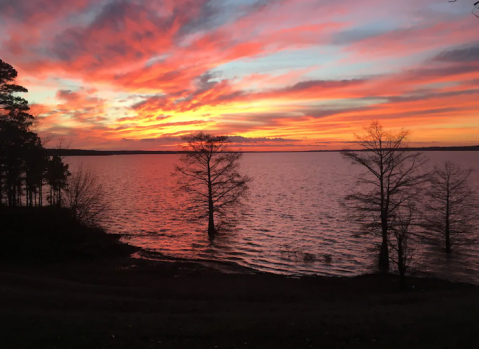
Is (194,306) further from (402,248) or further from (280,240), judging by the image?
(280,240)

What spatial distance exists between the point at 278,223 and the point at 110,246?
2012 centimetres

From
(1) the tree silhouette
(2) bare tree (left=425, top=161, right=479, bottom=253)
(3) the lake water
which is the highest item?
(1) the tree silhouette

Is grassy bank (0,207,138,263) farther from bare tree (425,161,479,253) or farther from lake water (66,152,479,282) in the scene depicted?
bare tree (425,161,479,253)

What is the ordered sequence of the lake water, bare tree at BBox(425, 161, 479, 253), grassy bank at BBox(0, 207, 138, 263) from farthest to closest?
bare tree at BBox(425, 161, 479, 253) → the lake water → grassy bank at BBox(0, 207, 138, 263)

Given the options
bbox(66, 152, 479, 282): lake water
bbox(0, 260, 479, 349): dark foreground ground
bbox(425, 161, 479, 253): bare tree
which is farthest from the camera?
bbox(425, 161, 479, 253): bare tree

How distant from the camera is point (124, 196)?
214ft

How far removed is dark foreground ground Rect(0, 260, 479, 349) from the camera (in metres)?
10.4

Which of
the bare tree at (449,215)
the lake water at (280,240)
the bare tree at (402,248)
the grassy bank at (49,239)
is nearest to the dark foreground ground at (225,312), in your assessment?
the bare tree at (402,248)

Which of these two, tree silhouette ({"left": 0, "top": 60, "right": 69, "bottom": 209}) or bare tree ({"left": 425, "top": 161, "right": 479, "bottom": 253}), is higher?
tree silhouette ({"left": 0, "top": 60, "right": 69, "bottom": 209})

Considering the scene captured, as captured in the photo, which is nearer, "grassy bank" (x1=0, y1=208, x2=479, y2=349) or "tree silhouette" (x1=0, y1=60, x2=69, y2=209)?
"grassy bank" (x1=0, y1=208, x2=479, y2=349)

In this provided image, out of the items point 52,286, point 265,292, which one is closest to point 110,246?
point 52,286

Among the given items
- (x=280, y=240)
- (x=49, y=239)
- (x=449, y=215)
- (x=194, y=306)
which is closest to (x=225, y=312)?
(x=194, y=306)

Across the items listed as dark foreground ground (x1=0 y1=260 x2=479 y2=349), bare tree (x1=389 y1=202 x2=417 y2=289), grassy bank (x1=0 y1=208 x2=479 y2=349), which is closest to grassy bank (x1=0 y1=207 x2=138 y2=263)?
grassy bank (x1=0 y1=208 x2=479 y2=349)

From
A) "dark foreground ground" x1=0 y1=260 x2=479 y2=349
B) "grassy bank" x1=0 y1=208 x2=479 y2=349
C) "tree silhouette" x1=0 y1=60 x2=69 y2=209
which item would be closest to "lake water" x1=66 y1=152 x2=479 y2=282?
"grassy bank" x1=0 y1=208 x2=479 y2=349
